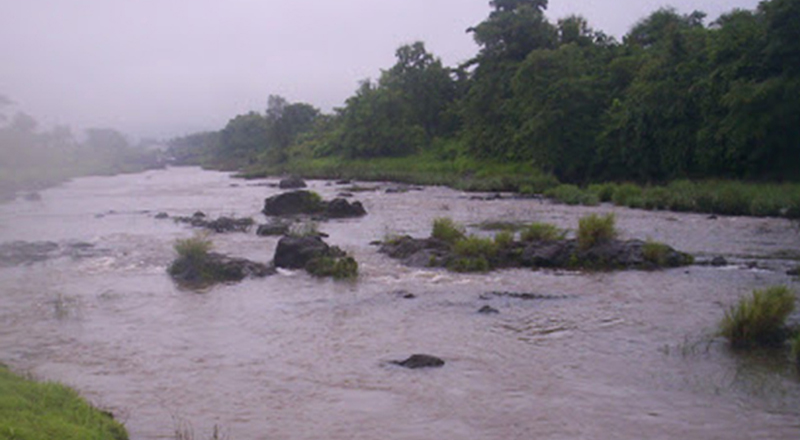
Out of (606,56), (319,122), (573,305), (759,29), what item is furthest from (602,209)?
(319,122)

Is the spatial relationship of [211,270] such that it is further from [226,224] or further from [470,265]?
[226,224]

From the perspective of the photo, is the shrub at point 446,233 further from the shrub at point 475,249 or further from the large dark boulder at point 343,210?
the large dark boulder at point 343,210

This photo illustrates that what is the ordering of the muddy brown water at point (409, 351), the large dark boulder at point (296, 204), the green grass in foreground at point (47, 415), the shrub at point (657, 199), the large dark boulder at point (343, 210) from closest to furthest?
the green grass in foreground at point (47, 415) < the muddy brown water at point (409, 351) < the shrub at point (657, 199) < the large dark boulder at point (343, 210) < the large dark boulder at point (296, 204)

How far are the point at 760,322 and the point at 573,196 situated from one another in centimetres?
2774

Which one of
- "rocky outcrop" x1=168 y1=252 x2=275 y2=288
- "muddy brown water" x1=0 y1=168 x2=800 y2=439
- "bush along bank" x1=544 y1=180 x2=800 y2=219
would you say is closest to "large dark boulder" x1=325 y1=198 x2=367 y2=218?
"muddy brown water" x1=0 y1=168 x2=800 y2=439

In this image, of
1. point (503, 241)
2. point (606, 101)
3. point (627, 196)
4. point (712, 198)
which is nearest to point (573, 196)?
point (627, 196)

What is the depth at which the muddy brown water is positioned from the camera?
9.49 meters

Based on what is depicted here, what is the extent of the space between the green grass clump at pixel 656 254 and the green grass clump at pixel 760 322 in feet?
24.3

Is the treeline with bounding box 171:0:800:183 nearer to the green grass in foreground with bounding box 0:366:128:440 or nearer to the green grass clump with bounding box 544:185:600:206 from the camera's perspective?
the green grass clump with bounding box 544:185:600:206

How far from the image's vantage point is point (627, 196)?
119 ft

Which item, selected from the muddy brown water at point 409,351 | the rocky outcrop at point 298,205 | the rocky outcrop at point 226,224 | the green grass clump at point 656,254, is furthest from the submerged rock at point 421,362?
the rocky outcrop at point 298,205

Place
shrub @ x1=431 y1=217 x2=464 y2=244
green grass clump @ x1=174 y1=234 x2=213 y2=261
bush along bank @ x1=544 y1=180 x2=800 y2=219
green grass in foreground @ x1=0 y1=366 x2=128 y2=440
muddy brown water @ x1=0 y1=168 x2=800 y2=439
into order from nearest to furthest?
green grass in foreground @ x1=0 y1=366 x2=128 y2=440 < muddy brown water @ x1=0 y1=168 x2=800 y2=439 < green grass clump @ x1=174 y1=234 x2=213 y2=261 < shrub @ x1=431 y1=217 x2=464 y2=244 < bush along bank @ x1=544 y1=180 x2=800 y2=219

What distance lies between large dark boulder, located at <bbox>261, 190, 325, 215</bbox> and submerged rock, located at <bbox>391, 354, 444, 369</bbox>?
85.3ft

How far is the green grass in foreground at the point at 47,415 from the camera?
6.96 metres
